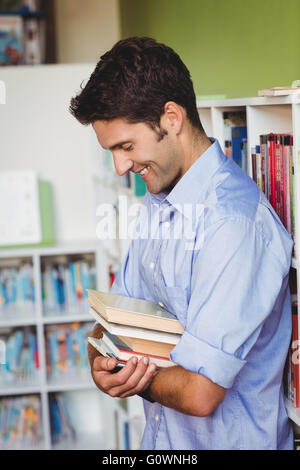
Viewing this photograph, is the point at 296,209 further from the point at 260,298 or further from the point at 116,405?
A: the point at 116,405

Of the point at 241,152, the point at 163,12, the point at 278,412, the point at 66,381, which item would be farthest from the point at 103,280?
the point at 278,412

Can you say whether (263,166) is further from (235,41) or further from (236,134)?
(235,41)

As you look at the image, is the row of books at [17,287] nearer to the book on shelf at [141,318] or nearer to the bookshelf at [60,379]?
the bookshelf at [60,379]

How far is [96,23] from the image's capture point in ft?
11.5

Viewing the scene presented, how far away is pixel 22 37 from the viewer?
3414 mm

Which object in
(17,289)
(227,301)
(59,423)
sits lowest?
(59,423)

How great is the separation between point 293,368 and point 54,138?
5.93 feet

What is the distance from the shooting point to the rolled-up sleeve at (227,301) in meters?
0.82

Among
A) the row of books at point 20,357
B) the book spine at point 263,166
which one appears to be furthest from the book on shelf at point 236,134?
the row of books at point 20,357

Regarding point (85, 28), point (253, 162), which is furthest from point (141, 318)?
point (85, 28)

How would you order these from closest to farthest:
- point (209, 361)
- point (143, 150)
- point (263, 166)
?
point (209, 361)
point (143, 150)
point (263, 166)

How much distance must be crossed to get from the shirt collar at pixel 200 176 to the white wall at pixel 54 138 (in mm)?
1647

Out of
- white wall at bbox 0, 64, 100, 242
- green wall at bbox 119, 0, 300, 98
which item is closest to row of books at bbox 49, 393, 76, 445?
white wall at bbox 0, 64, 100, 242

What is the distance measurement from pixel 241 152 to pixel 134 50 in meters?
0.32
